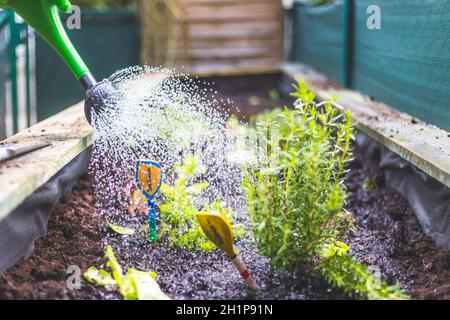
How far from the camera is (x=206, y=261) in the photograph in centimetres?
261

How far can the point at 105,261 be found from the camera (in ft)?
8.11

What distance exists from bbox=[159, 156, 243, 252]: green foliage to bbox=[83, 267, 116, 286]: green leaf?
467 millimetres

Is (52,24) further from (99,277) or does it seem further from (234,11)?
(234,11)

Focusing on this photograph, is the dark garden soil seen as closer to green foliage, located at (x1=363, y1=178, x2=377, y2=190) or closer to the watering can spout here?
green foliage, located at (x1=363, y1=178, x2=377, y2=190)

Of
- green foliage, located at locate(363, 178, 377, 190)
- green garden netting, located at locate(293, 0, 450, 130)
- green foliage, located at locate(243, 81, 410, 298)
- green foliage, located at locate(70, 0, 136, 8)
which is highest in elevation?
green foliage, located at locate(70, 0, 136, 8)

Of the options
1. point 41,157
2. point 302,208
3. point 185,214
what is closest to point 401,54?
point 185,214

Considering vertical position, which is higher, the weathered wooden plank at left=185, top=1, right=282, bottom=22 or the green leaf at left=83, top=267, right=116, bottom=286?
the weathered wooden plank at left=185, top=1, right=282, bottom=22

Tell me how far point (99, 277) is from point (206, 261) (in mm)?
490

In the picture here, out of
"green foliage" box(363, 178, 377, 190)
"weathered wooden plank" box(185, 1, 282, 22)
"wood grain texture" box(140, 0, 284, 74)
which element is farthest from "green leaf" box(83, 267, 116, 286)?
"weathered wooden plank" box(185, 1, 282, 22)

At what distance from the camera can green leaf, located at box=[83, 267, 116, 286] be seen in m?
2.25

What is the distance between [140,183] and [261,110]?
3292mm

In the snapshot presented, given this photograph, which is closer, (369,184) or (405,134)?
(405,134)
